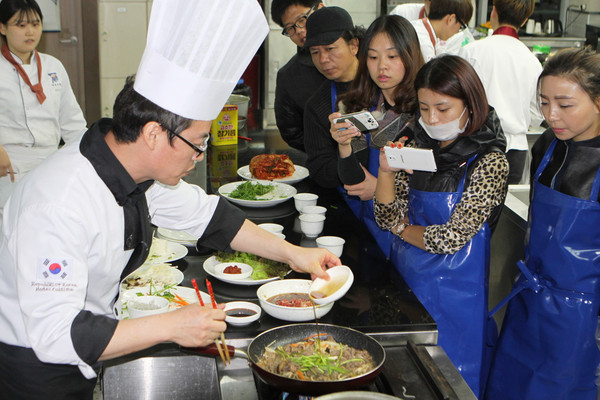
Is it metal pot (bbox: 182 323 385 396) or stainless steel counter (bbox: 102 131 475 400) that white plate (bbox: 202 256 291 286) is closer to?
stainless steel counter (bbox: 102 131 475 400)

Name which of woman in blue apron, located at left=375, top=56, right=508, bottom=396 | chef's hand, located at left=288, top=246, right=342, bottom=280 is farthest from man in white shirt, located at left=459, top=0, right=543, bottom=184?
chef's hand, located at left=288, top=246, right=342, bottom=280

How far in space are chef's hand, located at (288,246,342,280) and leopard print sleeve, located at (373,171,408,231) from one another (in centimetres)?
59

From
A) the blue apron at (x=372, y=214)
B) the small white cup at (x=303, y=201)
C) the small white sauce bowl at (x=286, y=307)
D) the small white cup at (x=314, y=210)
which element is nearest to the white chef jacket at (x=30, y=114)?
the small white cup at (x=303, y=201)

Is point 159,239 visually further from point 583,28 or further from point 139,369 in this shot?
point 583,28

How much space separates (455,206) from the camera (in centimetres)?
241

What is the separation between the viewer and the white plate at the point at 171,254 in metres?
2.41

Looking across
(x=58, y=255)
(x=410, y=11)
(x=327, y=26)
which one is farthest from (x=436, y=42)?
(x=58, y=255)

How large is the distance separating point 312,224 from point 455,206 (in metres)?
0.60

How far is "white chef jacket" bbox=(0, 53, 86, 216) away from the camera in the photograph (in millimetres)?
3785

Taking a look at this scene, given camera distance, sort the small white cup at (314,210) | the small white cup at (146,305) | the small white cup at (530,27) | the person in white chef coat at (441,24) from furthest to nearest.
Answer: the small white cup at (530,27) → the person in white chef coat at (441,24) → the small white cup at (314,210) → the small white cup at (146,305)

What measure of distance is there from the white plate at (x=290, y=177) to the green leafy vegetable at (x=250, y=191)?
18cm

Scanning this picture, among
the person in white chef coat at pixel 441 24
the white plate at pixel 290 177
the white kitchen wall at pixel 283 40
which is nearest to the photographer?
the white plate at pixel 290 177

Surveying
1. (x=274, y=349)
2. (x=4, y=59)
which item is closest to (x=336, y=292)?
(x=274, y=349)

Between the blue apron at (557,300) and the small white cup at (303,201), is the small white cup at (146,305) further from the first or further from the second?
the blue apron at (557,300)
